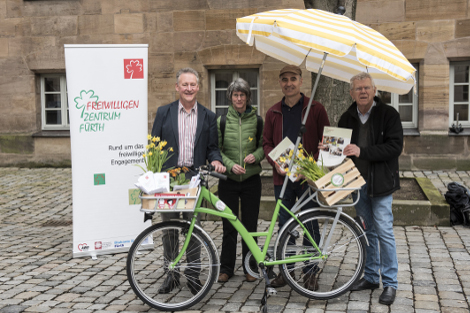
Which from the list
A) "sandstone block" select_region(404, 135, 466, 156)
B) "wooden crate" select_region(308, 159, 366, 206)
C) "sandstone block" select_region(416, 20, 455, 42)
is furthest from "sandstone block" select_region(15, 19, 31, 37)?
"wooden crate" select_region(308, 159, 366, 206)

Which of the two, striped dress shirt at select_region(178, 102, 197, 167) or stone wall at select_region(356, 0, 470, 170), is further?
stone wall at select_region(356, 0, 470, 170)

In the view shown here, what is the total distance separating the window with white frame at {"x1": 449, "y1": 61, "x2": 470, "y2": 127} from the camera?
11508mm

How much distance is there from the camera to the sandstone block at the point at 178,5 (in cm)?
1175

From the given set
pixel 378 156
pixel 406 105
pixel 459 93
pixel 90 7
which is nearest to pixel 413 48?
pixel 406 105

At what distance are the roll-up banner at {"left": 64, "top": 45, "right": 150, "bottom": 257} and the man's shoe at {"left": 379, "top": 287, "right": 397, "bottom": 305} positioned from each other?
2868mm

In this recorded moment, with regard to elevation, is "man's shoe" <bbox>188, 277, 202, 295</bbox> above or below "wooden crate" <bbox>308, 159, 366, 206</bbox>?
below

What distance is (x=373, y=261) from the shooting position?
15.4ft

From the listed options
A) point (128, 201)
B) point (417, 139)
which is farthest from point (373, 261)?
point (417, 139)

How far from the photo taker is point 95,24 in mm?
12141

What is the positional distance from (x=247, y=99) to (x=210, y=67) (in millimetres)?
7213

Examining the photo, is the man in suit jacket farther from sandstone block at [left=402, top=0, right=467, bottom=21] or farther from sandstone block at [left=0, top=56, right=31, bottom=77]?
sandstone block at [left=0, top=56, right=31, bottom=77]

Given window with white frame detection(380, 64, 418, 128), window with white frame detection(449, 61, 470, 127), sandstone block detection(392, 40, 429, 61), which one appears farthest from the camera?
window with white frame detection(380, 64, 418, 128)

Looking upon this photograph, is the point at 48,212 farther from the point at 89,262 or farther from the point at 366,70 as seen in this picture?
the point at 366,70

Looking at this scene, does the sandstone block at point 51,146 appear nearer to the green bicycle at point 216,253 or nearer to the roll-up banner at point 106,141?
the roll-up banner at point 106,141
